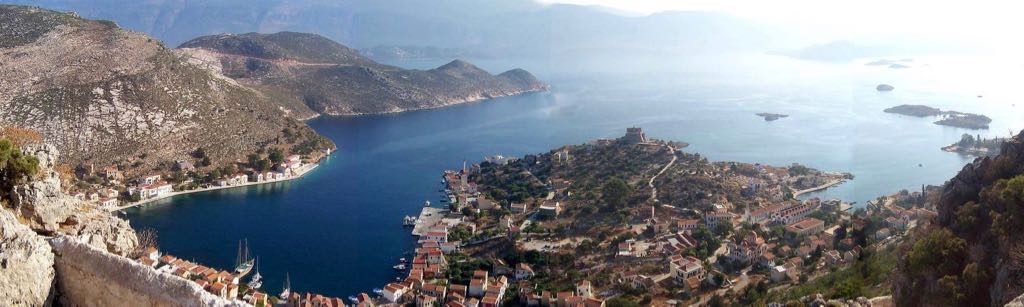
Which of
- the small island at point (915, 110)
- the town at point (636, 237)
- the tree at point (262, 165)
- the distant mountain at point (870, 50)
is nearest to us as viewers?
the town at point (636, 237)

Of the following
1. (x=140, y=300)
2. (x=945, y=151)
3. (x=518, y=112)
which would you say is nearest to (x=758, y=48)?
(x=518, y=112)

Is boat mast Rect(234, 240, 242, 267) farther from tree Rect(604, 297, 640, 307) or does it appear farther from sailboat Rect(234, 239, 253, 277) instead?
tree Rect(604, 297, 640, 307)

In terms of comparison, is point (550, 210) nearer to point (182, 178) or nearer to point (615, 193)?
point (615, 193)

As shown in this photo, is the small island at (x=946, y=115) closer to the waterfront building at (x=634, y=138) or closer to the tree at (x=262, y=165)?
the waterfront building at (x=634, y=138)

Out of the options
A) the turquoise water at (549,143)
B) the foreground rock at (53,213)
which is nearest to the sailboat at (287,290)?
the turquoise water at (549,143)

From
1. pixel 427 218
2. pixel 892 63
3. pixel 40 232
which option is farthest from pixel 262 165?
pixel 892 63

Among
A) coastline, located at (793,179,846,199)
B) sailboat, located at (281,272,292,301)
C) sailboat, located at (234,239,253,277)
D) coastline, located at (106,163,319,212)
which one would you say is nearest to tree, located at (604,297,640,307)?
sailboat, located at (281,272,292,301)

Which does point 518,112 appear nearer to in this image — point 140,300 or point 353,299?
point 353,299
